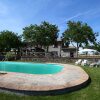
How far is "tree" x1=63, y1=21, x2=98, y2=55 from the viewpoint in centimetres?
4656

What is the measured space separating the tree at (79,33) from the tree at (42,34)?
3316mm

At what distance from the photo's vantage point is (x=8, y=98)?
8.70 meters

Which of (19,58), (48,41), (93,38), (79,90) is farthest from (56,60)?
(79,90)

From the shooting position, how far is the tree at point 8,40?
155 ft

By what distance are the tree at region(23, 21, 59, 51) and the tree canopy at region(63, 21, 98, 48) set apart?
10.9ft

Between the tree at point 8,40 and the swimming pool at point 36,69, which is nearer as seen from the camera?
the swimming pool at point 36,69

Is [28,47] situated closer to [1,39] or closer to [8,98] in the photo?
[1,39]

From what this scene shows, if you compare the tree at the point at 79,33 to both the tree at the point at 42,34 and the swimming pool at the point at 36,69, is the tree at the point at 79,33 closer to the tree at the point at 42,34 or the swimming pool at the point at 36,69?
the tree at the point at 42,34

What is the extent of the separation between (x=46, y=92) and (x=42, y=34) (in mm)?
38263

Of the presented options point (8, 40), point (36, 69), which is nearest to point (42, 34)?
point (8, 40)

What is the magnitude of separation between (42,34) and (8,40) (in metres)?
8.67

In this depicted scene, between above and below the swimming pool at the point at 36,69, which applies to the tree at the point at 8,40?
above

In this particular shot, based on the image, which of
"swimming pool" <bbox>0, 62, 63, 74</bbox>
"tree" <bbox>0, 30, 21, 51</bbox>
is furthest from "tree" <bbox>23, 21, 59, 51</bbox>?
"swimming pool" <bbox>0, 62, 63, 74</bbox>

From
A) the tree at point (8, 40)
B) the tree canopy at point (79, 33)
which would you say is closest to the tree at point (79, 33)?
the tree canopy at point (79, 33)
